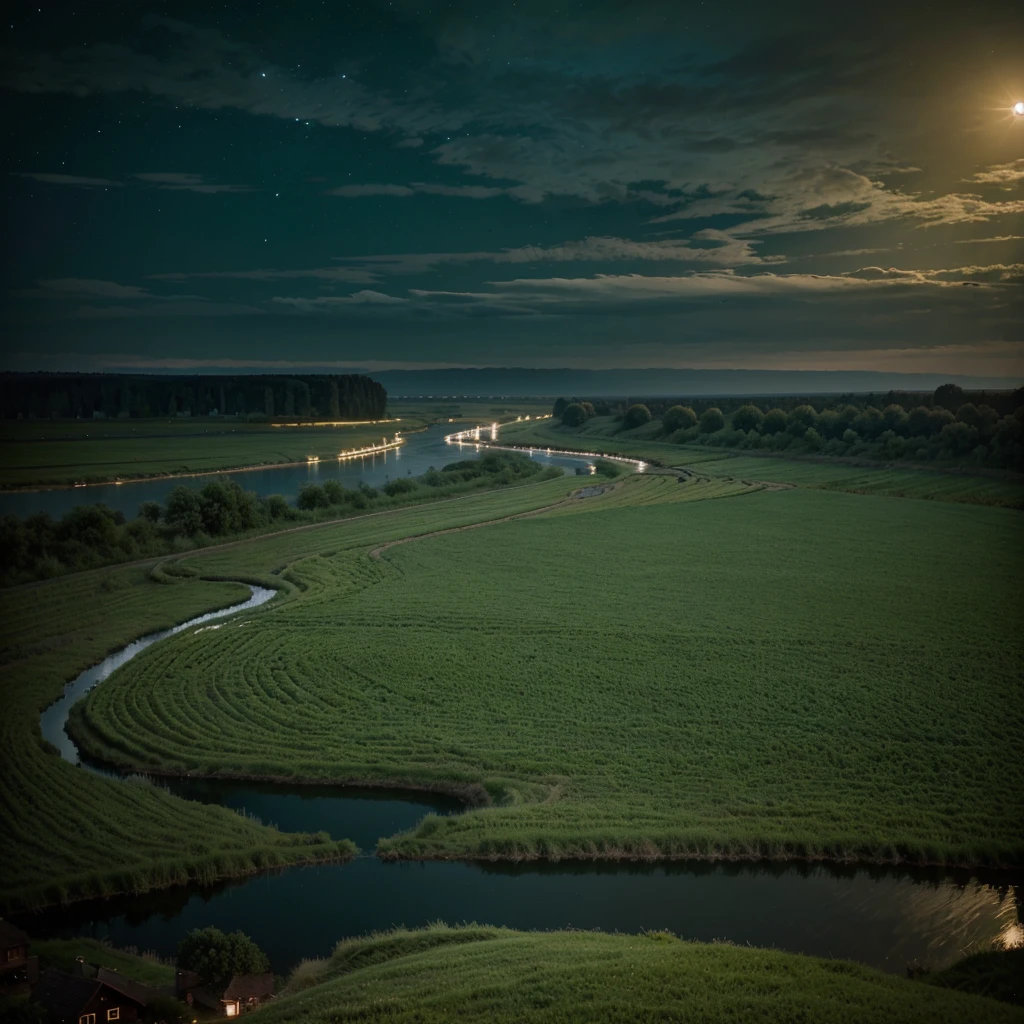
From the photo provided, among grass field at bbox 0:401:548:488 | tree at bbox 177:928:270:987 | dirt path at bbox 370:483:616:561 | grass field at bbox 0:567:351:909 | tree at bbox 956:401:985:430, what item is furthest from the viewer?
tree at bbox 956:401:985:430

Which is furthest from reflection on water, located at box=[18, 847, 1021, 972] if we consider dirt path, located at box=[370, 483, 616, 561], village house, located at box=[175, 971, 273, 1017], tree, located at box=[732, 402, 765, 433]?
tree, located at box=[732, 402, 765, 433]

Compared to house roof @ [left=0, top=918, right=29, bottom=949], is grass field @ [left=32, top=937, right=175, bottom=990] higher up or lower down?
lower down

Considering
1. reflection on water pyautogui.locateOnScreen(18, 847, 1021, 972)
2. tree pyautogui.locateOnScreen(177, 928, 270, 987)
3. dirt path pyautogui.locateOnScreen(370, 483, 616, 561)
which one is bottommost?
reflection on water pyautogui.locateOnScreen(18, 847, 1021, 972)

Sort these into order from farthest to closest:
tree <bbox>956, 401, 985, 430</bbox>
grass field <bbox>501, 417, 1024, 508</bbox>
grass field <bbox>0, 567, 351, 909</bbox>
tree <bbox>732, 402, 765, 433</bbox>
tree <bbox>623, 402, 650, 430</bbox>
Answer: tree <bbox>623, 402, 650, 430</bbox>, tree <bbox>732, 402, 765, 433</bbox>, tree <bbox>956, 401, 985, 430</bbox>, grass field <bbox>501, 417, 1024, 508</bbox>, grass field <bbox>0, 567, 351, 909</bbox>

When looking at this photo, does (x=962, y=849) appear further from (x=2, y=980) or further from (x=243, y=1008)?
(x=2, y=980)

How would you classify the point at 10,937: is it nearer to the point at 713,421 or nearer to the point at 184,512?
the point at 184,512

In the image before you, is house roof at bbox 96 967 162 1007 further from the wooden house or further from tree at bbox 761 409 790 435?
tree at bbox 761 409 790 435
